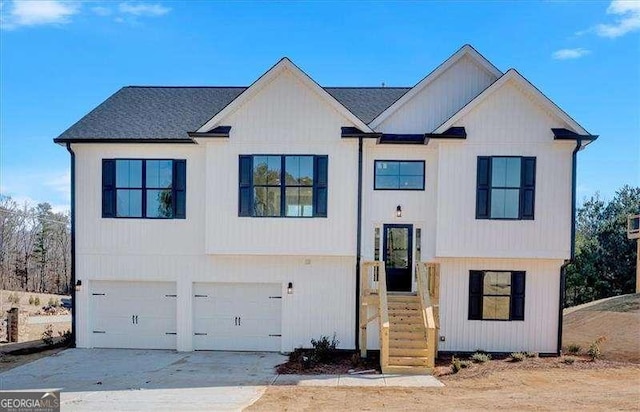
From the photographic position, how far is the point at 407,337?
38.8ft

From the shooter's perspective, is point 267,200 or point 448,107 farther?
point 448,107

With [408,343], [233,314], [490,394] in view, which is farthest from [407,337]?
[233,314]

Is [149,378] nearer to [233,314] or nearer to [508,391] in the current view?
[233,314]

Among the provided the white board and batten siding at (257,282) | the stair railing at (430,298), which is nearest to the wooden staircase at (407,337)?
the stair railing at (430,298)

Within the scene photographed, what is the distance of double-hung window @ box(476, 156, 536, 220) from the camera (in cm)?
1259

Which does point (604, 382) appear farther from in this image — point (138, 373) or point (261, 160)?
point (138, 373)

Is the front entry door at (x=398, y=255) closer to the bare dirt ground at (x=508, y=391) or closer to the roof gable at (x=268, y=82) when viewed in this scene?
the bare dirt ground at (x=508, y=391)

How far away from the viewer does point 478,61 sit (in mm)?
Answer: 13633

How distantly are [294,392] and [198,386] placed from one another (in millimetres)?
2151

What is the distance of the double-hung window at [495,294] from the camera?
13000mm

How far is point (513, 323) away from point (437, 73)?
7542 millimetres

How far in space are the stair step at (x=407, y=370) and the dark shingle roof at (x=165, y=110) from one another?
7.33 m

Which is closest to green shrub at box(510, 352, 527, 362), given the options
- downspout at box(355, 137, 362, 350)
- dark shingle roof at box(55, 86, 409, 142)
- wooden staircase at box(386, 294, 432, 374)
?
wooden staircase at box(386, 294, 432, 374)

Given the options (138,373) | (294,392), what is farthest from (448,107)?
(138,373)
